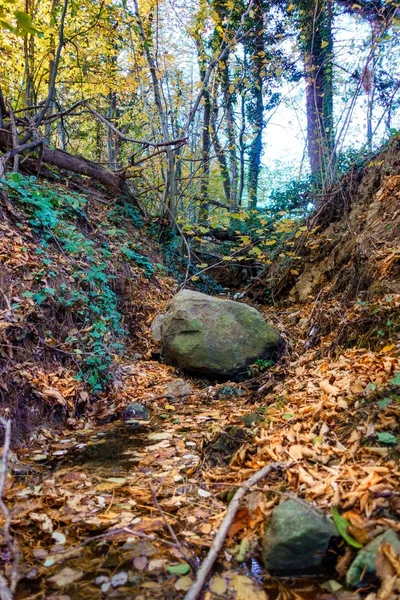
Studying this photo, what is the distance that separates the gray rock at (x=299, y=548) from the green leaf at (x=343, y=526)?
0.02 meters

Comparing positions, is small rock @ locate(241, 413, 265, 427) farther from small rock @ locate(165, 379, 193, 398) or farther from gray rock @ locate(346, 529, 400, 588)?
small rock @ locate(165, 379, 193, 398)

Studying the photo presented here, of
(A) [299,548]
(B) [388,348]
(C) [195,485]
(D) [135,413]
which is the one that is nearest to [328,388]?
(B) [388,348]

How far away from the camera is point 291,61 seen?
1009 centimetres

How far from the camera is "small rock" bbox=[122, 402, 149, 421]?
11.3 feet

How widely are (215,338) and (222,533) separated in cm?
296

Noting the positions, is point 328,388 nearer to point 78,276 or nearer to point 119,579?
point 119,579

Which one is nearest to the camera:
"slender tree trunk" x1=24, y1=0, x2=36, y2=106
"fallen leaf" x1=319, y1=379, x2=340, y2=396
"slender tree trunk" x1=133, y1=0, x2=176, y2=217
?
"fallen leaf" x1=319, y1=379, x2=340, y2=396

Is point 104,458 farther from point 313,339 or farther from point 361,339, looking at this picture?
point 313,339

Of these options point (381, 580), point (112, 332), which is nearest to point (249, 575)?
point (381, 580)

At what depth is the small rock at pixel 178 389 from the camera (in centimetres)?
402

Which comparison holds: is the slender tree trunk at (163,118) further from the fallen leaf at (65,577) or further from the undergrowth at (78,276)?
the fallen leaf at (65,577)

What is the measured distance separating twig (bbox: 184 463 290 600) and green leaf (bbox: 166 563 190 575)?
10cm

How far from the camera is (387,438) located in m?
1.88

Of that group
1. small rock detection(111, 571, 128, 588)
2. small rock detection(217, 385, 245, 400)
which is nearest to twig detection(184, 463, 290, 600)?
small rock detection(111, 571, 128, 588)
